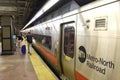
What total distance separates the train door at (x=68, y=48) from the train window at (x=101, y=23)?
1.28m

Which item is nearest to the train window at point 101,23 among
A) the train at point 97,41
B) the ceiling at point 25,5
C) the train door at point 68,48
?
the train at point 97,41

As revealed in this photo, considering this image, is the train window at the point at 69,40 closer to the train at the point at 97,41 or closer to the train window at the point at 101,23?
the train at the point at 97,41

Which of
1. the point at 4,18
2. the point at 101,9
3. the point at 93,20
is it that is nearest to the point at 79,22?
the point at 93,20

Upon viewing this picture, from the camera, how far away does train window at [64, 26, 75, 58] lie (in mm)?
4100

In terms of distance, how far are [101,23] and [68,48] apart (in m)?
1.95

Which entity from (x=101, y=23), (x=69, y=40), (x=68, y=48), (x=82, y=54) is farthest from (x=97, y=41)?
(x=68, y=48)

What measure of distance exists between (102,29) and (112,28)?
0.78ft

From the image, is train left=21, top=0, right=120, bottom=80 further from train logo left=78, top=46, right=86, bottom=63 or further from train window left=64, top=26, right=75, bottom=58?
train window left=64, top=26, right=75, bottom=58

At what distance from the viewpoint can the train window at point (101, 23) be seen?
2466 mm

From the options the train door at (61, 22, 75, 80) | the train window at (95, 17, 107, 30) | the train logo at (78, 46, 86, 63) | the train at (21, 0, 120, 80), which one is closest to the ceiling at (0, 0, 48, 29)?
the train door at (61, 22, 75, 80)

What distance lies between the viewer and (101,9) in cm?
258

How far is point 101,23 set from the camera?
2.56m

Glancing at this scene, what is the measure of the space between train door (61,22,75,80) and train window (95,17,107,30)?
128cm

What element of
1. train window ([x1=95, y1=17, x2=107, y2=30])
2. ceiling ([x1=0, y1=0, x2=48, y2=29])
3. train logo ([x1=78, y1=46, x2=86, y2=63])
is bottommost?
train logo ([x1=78, y1=46, x2=86, y2=63])
